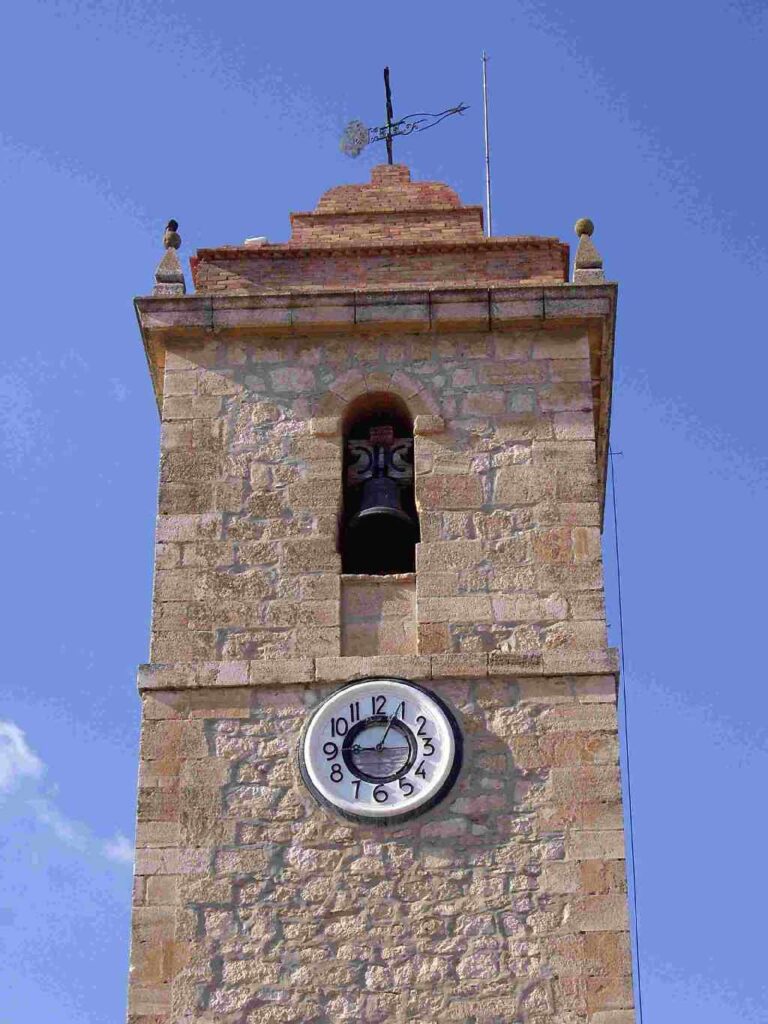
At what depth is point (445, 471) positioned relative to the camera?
15898 mm

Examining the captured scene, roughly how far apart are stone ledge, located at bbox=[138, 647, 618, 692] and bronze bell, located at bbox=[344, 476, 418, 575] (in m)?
1.10

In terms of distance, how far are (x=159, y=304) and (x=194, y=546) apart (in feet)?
6.43

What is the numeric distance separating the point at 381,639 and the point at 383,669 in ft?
1.12

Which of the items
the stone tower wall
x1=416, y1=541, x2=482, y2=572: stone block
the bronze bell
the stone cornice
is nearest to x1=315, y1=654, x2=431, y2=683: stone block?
the stone tower wall

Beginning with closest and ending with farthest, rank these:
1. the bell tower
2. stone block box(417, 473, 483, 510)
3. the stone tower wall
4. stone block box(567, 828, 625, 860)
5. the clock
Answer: the bell tower → stone block box(567, 828, 625, 860) → the clock → the stone tower wall → stone block box(417, 473, 483, 510)

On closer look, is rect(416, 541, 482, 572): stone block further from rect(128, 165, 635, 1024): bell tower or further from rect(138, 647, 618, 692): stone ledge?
rect(138, 647, 618, 692): stone ledge

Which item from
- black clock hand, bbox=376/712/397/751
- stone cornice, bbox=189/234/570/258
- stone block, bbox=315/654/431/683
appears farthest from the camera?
stone cornice, bbox=189/234/570/258

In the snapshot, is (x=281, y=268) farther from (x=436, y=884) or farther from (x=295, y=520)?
(x=436, y=884)

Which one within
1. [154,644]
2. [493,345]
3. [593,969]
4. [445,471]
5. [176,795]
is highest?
[493,345]

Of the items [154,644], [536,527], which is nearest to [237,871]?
[154,644]

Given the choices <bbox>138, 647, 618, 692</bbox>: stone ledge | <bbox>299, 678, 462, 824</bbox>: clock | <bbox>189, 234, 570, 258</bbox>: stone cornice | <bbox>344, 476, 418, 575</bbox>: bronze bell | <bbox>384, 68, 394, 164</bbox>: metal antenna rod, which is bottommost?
<bbox>299, 678, 462, 824</bbox>: clock

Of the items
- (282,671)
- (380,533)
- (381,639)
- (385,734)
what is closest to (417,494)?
(380,533)

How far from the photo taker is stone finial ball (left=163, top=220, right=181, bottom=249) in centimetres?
1711

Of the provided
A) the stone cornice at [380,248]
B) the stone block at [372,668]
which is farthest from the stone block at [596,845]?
the stone cornice at [380,248]
